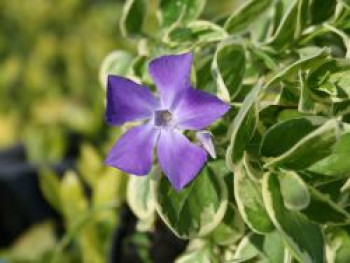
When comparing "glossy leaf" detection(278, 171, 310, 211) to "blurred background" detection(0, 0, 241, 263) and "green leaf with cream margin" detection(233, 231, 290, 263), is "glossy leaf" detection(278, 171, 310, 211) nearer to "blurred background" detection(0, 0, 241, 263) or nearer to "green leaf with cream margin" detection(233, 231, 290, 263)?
"green leaf with cream margin" detection(233, 231, 290, 263)

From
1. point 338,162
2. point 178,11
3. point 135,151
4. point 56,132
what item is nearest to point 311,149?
point 338,162

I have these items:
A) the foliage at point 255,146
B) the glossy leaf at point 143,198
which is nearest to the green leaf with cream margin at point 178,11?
the foliage at point 255,146

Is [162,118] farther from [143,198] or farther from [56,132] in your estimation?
[56,132]

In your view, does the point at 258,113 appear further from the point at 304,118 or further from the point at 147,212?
the point at 147,212

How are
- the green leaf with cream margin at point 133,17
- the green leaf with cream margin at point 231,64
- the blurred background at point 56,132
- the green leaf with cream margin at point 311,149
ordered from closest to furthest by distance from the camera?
the green leaf with cream margin at point 311,149
the green leaf with cream margin at point 231,64
the green leaf with cream margin at point 133,17
the blurred background at point 56,132

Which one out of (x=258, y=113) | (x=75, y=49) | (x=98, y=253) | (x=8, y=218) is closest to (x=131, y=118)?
(x=258, y=113)

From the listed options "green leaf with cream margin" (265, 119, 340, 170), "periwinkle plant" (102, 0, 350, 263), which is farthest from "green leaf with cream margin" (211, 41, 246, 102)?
"green leaf with cream margin" (265, 119, 340, 170)

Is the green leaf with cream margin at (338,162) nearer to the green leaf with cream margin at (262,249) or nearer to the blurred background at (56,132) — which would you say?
the green leaf with cream margin at (262,249)

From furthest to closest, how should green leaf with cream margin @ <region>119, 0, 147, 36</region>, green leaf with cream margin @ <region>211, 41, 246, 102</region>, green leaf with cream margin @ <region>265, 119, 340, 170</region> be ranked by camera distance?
green leaf with cream margin @ <region>119, 0, 147, 36</region> < green leaf with cream margin @ <region>211, 41, 246, 102</region> < green leaf with cream margin @ <region>265, 119, 340, 170</region>
